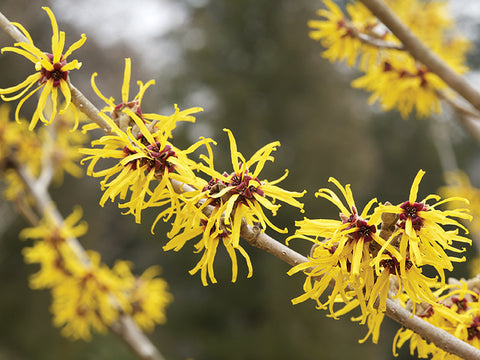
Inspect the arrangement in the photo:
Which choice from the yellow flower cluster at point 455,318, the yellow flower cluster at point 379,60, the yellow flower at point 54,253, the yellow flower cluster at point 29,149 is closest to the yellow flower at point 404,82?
the yellow flower cluster at point 379,60

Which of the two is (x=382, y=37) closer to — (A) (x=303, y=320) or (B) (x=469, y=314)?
(B) (x=469, y=314)

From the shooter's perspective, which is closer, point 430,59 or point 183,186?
point 183,186

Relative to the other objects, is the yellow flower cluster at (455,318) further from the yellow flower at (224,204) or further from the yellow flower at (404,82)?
the yellow flower at (404,82)

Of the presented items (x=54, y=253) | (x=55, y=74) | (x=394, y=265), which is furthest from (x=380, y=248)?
(x=54, y=253)

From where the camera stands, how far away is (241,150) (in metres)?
6.50

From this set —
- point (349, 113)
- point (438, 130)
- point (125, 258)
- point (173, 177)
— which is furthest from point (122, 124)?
point (125, 258)

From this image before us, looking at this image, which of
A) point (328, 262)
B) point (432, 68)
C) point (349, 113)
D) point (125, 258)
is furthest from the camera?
point (125, 258)

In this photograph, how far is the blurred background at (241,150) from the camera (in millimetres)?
5906

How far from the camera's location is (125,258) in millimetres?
7914

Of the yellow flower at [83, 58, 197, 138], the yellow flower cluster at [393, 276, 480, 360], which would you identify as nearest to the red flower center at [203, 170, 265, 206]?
the yellow flower at [83, 58, 197, 138]

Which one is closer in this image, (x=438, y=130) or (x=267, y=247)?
(x=267, y=247)

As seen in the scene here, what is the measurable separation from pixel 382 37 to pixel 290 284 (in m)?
4.87

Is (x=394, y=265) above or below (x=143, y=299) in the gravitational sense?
above

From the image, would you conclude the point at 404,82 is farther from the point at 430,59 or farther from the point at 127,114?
the point at 127,114
